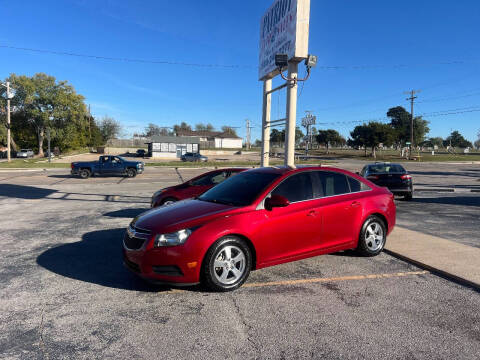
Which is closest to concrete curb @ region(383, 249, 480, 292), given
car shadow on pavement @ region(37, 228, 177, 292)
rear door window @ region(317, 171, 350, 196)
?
rear door window @ region(317, 171, 350, 196)

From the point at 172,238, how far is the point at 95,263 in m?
2.06

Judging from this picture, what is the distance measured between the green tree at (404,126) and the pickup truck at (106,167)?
60.8m

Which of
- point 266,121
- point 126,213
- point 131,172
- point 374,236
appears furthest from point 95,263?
point 131,172

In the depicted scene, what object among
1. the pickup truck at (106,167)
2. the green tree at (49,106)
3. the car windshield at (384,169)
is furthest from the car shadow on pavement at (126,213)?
the green tree at (49,106)

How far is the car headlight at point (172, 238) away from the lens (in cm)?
402

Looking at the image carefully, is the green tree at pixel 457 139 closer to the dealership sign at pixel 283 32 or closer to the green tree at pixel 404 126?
the green tree at pixel 404 126

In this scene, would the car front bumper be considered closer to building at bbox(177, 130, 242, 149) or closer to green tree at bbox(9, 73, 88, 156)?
green tree at bbox(9, 73, 88, 156)

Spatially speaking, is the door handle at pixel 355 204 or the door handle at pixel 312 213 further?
the door handle at pixel 355 204

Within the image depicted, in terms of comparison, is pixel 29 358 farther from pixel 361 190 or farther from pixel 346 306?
pixel 361 190

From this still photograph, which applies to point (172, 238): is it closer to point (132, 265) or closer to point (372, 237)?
point (132, 265)

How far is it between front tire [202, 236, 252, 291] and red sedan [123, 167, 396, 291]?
1cm

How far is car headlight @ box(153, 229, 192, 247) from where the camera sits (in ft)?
13.2

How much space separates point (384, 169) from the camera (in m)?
13.1

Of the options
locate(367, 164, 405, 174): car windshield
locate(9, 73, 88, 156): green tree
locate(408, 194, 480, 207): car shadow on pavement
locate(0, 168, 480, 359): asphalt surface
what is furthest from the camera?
locate(9, 73, 88, 156): green tree
